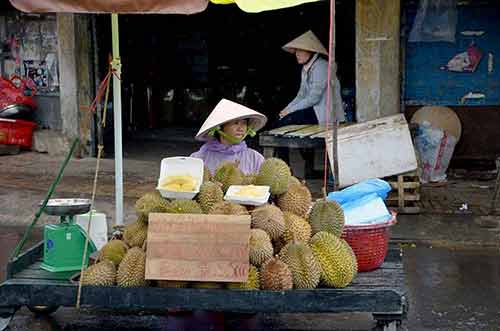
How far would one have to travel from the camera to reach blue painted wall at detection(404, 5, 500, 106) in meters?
10.5

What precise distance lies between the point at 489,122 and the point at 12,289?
739 cm

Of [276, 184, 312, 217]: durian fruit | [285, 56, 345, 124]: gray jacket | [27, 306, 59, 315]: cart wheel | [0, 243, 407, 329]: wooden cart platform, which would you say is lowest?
[27, 306, 59, 315]: cart wheel

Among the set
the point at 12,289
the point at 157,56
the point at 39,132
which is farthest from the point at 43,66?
the point at 12,289

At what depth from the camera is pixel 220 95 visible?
14.9m

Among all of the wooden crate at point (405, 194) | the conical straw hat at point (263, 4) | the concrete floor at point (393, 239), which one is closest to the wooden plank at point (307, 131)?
the concrete floor at point (393, 239)

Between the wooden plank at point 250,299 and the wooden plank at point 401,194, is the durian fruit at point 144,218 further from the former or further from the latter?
the wooden plank at point 401,194

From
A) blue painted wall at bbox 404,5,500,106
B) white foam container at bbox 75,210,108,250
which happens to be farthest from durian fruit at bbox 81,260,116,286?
blue painted wall at bbox 404,5,500,106

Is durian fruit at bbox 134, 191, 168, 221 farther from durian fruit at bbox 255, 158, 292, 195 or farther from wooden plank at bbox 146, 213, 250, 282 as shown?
durian fruit at bbox 255, 158, 292, 195

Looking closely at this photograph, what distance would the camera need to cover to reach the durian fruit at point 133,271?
16.2ft

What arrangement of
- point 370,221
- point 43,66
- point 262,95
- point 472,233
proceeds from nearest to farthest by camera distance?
point 370,221, point 472,233, point 43,66, point 262,95

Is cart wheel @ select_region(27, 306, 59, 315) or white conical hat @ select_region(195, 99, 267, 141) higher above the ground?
white conical hat @ select_region(195, 99, 267, 141)

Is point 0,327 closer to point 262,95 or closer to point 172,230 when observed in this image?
point 172,230

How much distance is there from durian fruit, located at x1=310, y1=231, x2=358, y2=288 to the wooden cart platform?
69mm

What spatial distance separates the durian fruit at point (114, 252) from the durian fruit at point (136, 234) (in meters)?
0.05
